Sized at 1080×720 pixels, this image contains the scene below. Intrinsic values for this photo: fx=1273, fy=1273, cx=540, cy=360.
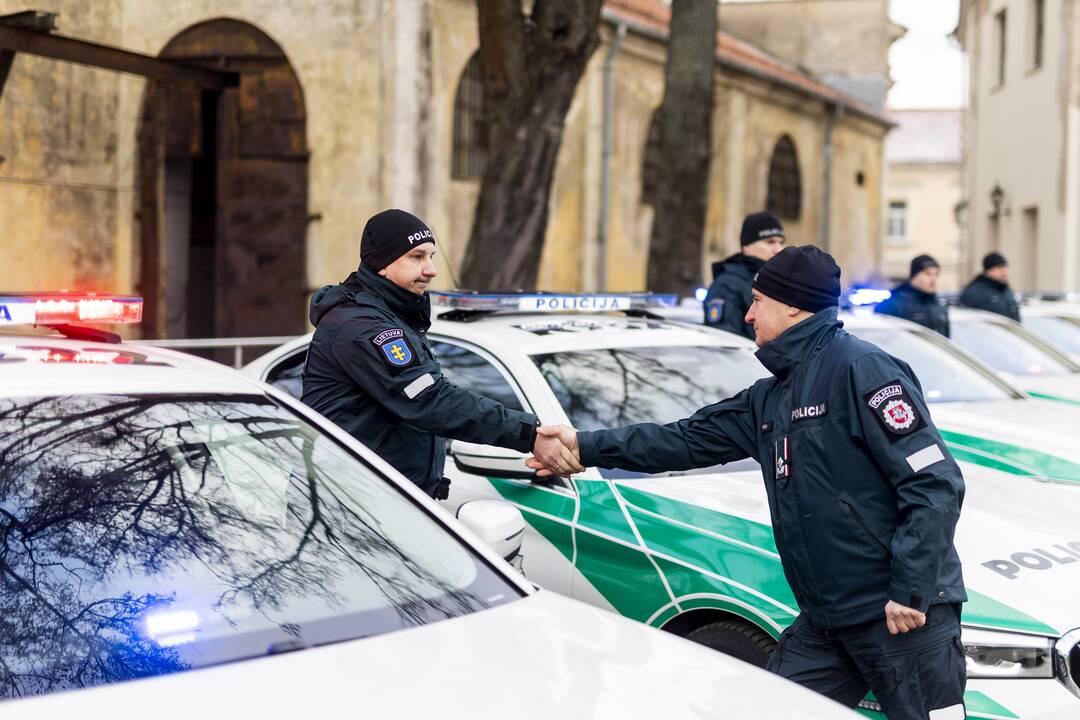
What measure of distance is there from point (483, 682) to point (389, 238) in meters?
2.07

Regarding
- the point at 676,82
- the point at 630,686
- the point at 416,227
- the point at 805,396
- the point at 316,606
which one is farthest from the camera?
the point at 676,82

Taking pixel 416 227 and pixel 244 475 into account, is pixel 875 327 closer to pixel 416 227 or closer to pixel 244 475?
pixel 416 227

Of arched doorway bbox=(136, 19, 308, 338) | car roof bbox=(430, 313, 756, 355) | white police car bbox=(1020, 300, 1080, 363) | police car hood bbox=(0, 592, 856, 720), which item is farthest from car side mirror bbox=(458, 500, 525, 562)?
arched doorway bbox=(136, 19, 308, 338)

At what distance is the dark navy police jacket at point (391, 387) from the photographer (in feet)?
13.0

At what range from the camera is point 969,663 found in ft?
11.1

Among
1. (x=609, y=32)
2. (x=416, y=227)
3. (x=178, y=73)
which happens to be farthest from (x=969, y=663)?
(x=609, y=32)

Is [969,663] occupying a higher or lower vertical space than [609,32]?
lower

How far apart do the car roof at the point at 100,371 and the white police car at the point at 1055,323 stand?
338 inches

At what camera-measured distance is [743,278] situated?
6707mm

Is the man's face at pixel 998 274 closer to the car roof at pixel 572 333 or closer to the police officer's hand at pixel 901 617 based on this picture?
the car roof at pixel 572 333

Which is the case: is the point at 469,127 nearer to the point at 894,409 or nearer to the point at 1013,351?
the point at 1013,351

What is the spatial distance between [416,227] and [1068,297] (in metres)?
10.2

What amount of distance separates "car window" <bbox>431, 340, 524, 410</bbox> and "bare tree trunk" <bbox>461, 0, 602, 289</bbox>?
4.50m

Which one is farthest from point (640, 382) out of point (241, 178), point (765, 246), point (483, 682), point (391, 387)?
point (241, 178)
